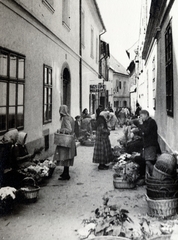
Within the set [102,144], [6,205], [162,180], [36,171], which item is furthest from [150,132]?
[6,205]

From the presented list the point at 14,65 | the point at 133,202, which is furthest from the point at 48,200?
the point at 14,65

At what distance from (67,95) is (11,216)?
8.69 metres

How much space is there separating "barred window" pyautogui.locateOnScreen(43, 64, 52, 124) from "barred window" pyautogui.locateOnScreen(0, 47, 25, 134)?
5.52 ft

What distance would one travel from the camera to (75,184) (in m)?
6.68

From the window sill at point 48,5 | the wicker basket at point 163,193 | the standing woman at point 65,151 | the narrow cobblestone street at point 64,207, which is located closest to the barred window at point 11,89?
Answer: the standing woman at point 65,151

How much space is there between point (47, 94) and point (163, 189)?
578cm

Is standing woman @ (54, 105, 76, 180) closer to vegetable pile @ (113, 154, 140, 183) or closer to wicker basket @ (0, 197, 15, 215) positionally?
vegetable pile @ (113, 154, 140, 183)

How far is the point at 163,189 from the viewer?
461 centimetres

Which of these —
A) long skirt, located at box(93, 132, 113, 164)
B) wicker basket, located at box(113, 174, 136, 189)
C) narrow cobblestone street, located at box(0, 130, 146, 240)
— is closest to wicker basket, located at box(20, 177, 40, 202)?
narrow cobblestone street, located at box(0, 130, 146, 240)

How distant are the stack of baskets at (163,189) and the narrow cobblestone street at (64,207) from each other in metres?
0.36

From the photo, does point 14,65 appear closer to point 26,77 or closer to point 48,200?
point 26,77

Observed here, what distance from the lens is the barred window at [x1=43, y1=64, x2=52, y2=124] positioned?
905 cm

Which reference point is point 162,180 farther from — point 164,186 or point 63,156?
point 63,156

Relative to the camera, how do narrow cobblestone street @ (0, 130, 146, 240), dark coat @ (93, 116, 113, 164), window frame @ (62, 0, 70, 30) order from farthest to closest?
window frame @ (62, 0, 70, 30) → dark coat @ (93, 116, 113, 164) → narrow cobblestone street @ (0, 130, 146, 240)
